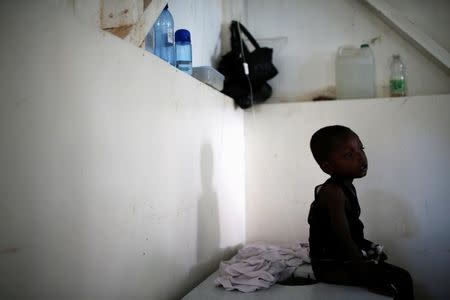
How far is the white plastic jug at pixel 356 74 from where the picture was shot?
2123 mm

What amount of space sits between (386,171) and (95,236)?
1599 millimetres

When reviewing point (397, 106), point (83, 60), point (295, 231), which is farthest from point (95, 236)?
point (397, 106)

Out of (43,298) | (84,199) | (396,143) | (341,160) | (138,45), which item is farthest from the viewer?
(396,143)

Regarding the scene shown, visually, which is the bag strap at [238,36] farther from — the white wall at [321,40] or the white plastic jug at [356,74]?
the white plastic jug at [356,74]

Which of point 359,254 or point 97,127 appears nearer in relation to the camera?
point 97,127

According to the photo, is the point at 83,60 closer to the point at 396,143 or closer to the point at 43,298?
the point at 43,298

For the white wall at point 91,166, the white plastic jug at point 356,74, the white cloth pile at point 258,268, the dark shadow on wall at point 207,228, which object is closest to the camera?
the white wall at point 91,166

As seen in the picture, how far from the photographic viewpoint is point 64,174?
758 mm

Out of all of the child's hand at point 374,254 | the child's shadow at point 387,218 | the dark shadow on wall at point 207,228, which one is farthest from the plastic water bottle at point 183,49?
the child's shadow at point 387,218

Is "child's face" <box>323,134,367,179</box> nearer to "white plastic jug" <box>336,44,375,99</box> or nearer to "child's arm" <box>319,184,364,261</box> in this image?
"child's arm" <box>319,184,364,261</box>

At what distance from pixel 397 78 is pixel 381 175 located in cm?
59

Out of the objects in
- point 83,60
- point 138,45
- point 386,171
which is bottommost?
point 386,171

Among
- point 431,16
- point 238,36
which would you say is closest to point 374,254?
point 238,36

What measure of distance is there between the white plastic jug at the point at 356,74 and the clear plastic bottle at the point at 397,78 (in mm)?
110
